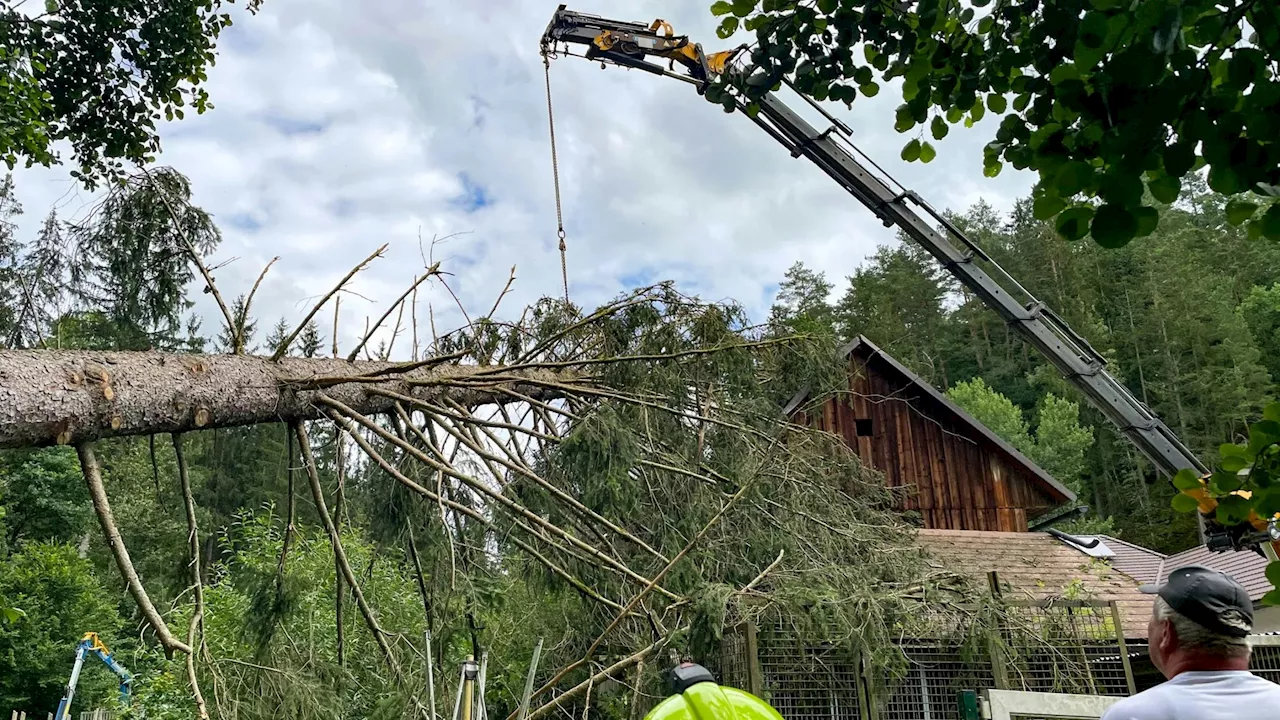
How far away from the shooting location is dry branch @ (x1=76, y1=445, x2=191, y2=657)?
8.55 feet

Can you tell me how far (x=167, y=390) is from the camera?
279 centimetres

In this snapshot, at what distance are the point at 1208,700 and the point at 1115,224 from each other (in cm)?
118

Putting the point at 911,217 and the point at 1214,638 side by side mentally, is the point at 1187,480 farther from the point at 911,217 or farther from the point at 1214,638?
the point at 911,217

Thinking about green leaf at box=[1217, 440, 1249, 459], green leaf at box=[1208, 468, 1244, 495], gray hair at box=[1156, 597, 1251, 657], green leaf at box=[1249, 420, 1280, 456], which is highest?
green leaf at box=[1249, 420, 1280, 456]

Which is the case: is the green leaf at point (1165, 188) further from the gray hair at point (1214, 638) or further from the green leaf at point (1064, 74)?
the gray hair at point (1214, 638)

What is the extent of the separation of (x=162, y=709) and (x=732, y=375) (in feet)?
24.5

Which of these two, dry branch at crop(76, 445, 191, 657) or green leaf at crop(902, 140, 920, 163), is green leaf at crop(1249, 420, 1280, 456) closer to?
green leaf at crop(902, 140, 920, 163)

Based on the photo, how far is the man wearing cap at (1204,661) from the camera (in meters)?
1.48

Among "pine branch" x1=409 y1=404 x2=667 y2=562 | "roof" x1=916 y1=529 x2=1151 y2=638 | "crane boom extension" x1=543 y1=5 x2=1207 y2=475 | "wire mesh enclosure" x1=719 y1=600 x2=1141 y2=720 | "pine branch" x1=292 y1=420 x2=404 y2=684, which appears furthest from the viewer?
"roof" x1=916 y1=529 x2=1151 y2=638

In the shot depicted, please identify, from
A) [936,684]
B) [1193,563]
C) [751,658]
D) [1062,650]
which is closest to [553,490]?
[751,658]

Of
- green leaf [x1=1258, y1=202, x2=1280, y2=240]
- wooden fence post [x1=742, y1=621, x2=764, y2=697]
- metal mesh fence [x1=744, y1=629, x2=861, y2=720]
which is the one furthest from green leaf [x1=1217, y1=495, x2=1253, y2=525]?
metal mesh fence [x1=744, y1=629, x2=861, y2=720]

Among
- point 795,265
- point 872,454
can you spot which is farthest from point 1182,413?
point 872,454

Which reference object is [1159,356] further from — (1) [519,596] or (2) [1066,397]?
(1) [519,596]

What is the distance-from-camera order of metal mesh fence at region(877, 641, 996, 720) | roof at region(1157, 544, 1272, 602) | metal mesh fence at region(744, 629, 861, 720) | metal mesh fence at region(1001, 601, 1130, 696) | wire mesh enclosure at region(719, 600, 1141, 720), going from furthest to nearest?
1. roof at region(1157, 544, 1272, 602)
2. metal mesh fence at region(877, 641, 996, 720)
3. metal mesh fence at region(1001, 601, 1130, 696)
4. metal mesh fence at region(744, 629, 861, 720)
5. wire mesh enclosure at region(719, 600, 1141, 720)
